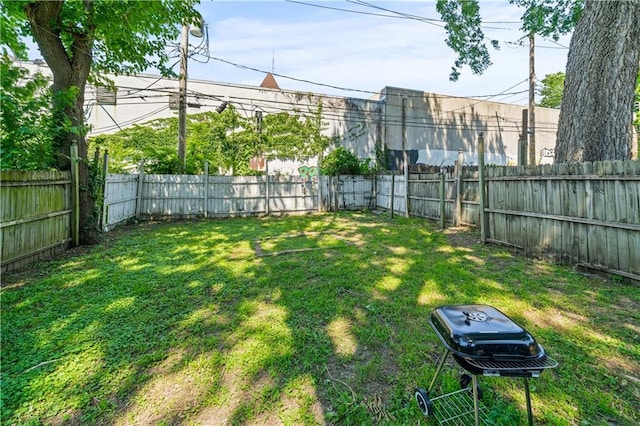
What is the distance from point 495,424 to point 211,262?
3988 mm

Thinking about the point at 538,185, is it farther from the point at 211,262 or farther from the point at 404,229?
the point at 211,262

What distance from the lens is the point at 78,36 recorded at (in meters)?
4.90

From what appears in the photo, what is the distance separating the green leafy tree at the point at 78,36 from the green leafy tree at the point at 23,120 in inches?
9.7

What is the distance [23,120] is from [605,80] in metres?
8.16

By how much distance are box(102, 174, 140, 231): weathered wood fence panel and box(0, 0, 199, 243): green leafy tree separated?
1167 millimetres

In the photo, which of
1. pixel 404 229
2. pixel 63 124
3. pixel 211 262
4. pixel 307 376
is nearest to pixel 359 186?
pixel 404 229

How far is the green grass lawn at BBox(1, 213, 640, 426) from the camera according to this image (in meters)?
1.67

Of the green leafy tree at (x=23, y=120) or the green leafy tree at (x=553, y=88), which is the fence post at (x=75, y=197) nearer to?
the green leafy tree at (x=23, y=120)

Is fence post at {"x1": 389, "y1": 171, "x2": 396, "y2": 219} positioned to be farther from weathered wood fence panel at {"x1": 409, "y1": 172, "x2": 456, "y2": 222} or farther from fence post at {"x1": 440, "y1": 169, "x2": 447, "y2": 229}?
fence post at {"x1": 440, "y1": 169, "x2": 447, "y2": 229}

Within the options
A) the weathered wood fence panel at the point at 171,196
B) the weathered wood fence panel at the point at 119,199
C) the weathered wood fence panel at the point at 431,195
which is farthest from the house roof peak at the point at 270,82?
the weathered wood fence panel at the point at 431,195

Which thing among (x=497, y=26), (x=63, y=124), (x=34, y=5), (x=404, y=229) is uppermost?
(x=497, y=26)

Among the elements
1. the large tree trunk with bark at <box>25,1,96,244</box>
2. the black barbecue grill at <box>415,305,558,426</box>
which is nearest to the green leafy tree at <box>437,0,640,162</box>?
the black barbecue grill at <box>415,305,558,426</box>

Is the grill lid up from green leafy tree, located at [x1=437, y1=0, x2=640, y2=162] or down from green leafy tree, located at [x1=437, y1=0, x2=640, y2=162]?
down

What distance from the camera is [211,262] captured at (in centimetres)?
451
